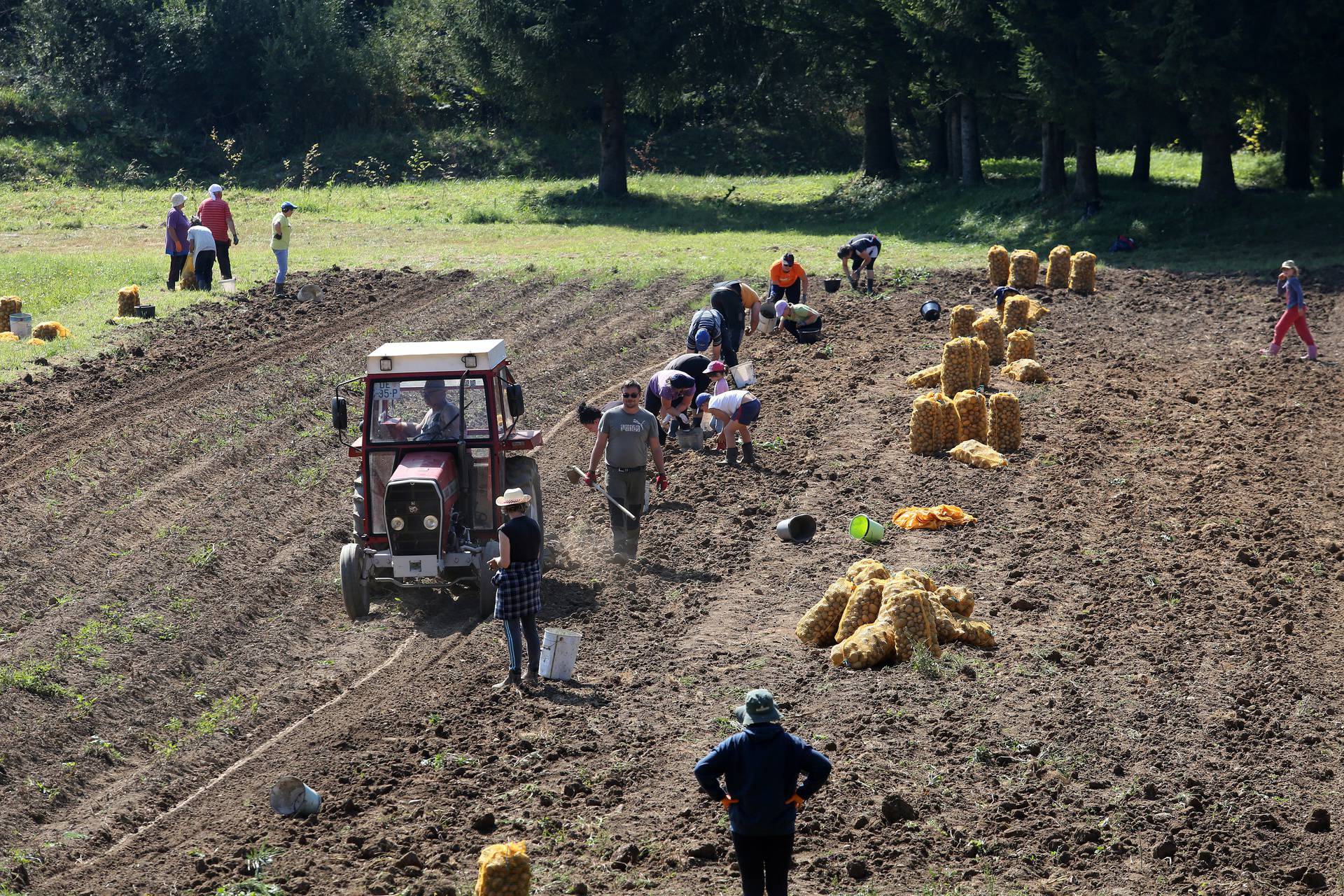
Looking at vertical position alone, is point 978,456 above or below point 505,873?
above

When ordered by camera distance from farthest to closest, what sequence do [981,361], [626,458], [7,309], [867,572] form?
[7,309] < [981,361] < [626,458] < [867,572]

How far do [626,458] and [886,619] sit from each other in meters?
3.78

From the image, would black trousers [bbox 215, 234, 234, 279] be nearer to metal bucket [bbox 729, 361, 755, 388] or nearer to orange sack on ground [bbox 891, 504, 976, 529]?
metal bucket [bbox 729, 361, 755, 388]

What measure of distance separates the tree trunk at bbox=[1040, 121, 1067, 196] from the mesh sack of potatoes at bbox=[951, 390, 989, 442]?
801 inches

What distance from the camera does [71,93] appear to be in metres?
49.5

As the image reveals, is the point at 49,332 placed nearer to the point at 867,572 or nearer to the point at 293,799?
the point at 293,799

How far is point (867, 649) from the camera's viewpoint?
10.7 meters

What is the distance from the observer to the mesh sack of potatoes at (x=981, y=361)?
18797 mm

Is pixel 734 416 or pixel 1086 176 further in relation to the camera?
pixel 1086 176

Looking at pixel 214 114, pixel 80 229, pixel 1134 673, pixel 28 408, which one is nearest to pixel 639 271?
pixel 28 408

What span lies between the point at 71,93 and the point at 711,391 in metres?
40.1

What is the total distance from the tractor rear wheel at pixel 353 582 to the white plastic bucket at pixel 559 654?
2381mm

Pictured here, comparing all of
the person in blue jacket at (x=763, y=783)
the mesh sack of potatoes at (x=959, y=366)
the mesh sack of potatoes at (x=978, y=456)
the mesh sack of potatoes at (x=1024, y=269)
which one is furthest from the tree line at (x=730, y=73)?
the person in blue jacket at (x=763, y=783)

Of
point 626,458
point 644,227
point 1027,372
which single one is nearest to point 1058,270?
point 1027,372
